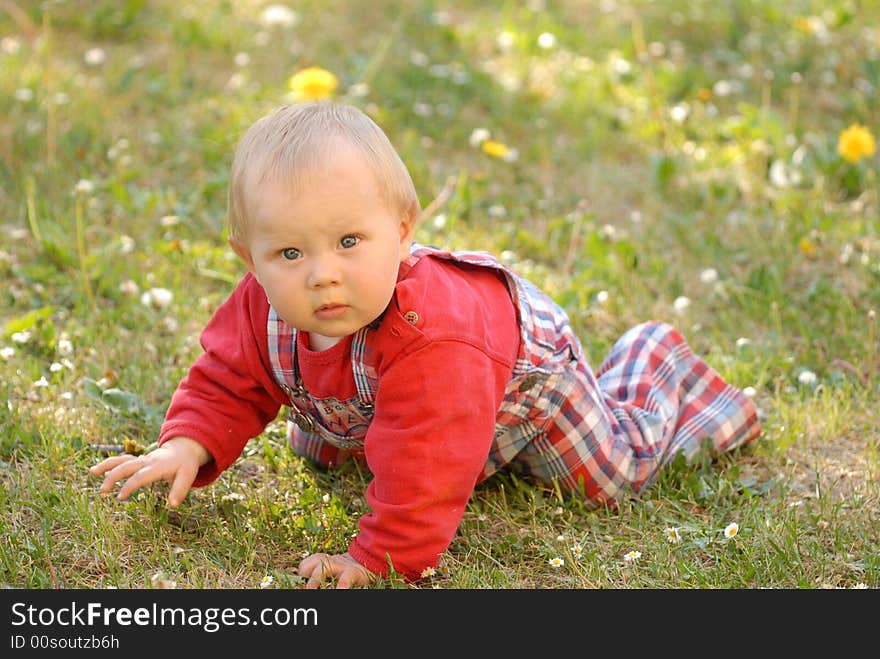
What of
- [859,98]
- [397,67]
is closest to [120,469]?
[397,67]

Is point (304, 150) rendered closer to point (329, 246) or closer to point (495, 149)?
point (329, 246)

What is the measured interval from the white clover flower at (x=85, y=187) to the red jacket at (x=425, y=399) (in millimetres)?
1554

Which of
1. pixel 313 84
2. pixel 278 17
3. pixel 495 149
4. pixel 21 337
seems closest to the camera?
pixel 21 337

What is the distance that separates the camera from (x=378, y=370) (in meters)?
2.16

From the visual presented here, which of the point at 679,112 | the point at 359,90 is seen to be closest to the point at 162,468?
the point at 359,90

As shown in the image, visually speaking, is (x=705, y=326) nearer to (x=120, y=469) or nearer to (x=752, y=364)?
(x=752, y=364)

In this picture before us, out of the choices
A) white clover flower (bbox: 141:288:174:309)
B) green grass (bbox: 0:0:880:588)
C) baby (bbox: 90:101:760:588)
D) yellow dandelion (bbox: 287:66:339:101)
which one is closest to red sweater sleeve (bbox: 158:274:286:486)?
baby (bbox: 90:101:760:588)

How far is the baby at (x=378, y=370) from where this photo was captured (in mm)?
1999

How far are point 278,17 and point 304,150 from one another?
318 cm

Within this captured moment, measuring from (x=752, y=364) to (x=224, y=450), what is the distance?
142cm

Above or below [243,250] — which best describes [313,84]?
below

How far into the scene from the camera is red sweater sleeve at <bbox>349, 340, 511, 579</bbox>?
2.10 metres

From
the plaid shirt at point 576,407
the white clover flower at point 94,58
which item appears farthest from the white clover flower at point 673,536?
the white clover flower at point 94,58

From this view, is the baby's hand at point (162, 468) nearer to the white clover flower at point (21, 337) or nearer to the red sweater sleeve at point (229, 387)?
the red sweater sleeve at point (229, 387)
